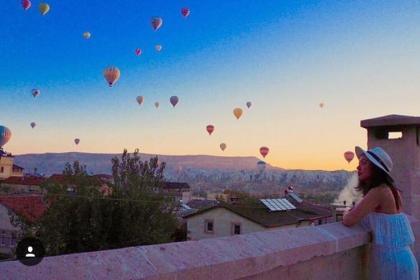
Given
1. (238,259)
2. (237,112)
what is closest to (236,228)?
(237,112)

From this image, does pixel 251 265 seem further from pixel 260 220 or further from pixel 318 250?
pixel 260 220

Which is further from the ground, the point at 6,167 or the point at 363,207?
the point at 6,167

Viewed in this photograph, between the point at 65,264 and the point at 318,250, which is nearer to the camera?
the point at 65,264

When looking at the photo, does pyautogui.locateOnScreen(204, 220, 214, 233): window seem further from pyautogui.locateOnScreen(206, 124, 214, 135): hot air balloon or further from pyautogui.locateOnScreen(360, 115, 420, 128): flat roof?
pyautogui.locateOnScreen(360, 115, 420, 128): flat roof

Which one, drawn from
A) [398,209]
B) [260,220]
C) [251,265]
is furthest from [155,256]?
[260,220]

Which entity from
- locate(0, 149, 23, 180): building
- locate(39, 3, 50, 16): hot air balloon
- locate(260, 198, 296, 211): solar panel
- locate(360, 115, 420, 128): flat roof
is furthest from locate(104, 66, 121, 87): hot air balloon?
Result: locate(0, 149, 23, 180): building

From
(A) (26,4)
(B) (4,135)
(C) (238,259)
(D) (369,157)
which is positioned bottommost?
(C) (238,259)

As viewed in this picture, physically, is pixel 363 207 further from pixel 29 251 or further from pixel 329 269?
pixel 29 251

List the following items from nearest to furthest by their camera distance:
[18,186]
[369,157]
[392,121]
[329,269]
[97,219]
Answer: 1. [329,269]
2. [369,157]
3. [392,121]
4. [97,219]
5. [18,186]
